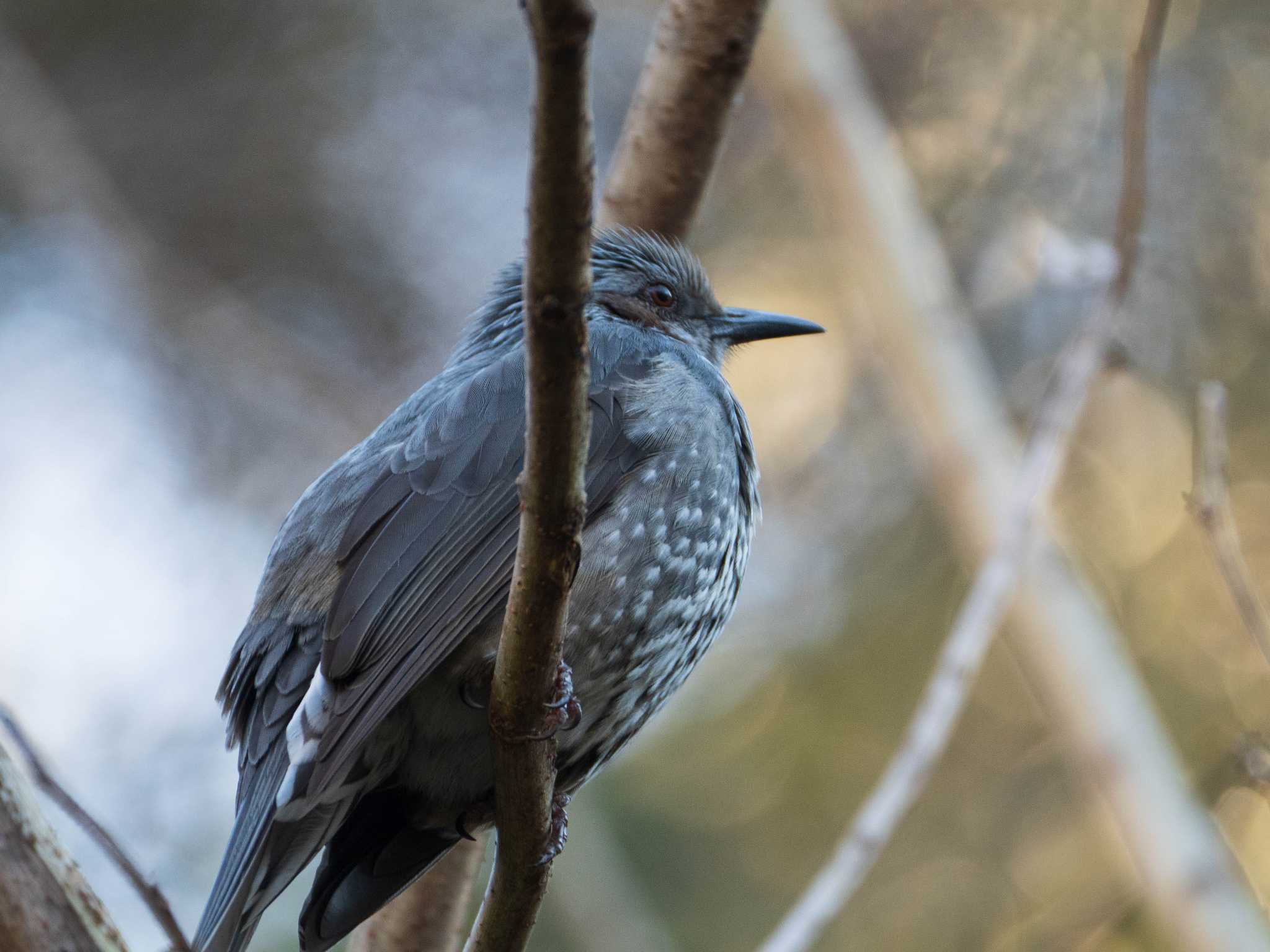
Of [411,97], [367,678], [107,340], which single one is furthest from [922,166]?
[367,678]

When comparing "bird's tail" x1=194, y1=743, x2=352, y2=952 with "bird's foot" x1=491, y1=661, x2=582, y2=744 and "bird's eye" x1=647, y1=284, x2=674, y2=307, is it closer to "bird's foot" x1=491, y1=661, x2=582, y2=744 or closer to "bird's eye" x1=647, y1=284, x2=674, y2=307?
"bird's foot" x1=491, y1=661, x2=582, y2=744

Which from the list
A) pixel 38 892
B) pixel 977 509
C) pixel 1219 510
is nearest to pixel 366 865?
pixel 38 892

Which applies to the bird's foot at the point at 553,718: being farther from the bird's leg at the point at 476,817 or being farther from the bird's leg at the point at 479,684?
the bird's leg at the point at 476,817

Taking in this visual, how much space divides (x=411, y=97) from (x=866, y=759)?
479 centimetres

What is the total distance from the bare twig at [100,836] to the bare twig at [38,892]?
2.6 inches

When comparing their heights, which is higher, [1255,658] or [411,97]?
[411,97]

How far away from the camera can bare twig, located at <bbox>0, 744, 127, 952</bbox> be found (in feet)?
7.66

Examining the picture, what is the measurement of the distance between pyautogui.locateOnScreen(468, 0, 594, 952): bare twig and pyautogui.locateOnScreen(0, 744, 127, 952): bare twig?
79 centimetres

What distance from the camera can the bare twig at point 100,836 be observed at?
7.25ft

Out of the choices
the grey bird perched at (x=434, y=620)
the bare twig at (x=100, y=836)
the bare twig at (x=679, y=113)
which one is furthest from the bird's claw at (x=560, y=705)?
the bare twig at (x=679, y=113)

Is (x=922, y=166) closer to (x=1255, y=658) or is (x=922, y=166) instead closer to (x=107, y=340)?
(x=1255, y=658)

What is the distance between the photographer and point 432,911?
4113 millimetres

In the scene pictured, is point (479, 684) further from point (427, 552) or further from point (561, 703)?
point (561, 703)

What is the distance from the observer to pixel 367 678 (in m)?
2.99
